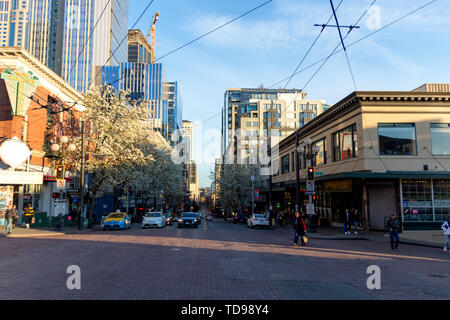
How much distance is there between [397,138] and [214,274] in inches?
936

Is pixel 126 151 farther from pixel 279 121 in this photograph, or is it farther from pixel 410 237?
pixel 279 121

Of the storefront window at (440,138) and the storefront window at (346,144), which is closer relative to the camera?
the storefront window at (440,138)

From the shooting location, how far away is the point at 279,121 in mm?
102625

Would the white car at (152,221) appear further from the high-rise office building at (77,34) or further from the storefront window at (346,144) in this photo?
the high-rise office building at (77,34)

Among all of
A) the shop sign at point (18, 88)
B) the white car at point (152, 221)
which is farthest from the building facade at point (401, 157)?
the shop sign at point (18, 88)

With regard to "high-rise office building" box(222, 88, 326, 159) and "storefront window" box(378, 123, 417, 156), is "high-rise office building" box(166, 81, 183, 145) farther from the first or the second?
"storefront window" box(378, 123, 417, 156)

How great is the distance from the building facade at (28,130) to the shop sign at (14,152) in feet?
0.27

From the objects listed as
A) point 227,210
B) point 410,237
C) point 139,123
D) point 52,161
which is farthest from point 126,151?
point 227,210

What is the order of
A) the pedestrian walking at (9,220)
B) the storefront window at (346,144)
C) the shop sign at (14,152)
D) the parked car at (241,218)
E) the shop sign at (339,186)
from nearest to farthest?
the pedestrian walking at (9,220), the shop sign at (14,152), the shop sign at (339,186), the storefront window at (346,144), the parked car at (241,218)

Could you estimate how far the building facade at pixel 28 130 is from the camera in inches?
1139

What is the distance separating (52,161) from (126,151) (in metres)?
8.24

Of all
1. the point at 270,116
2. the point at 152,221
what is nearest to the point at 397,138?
the point at 152,221

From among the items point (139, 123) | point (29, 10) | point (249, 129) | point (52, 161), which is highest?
point (29, 10)
